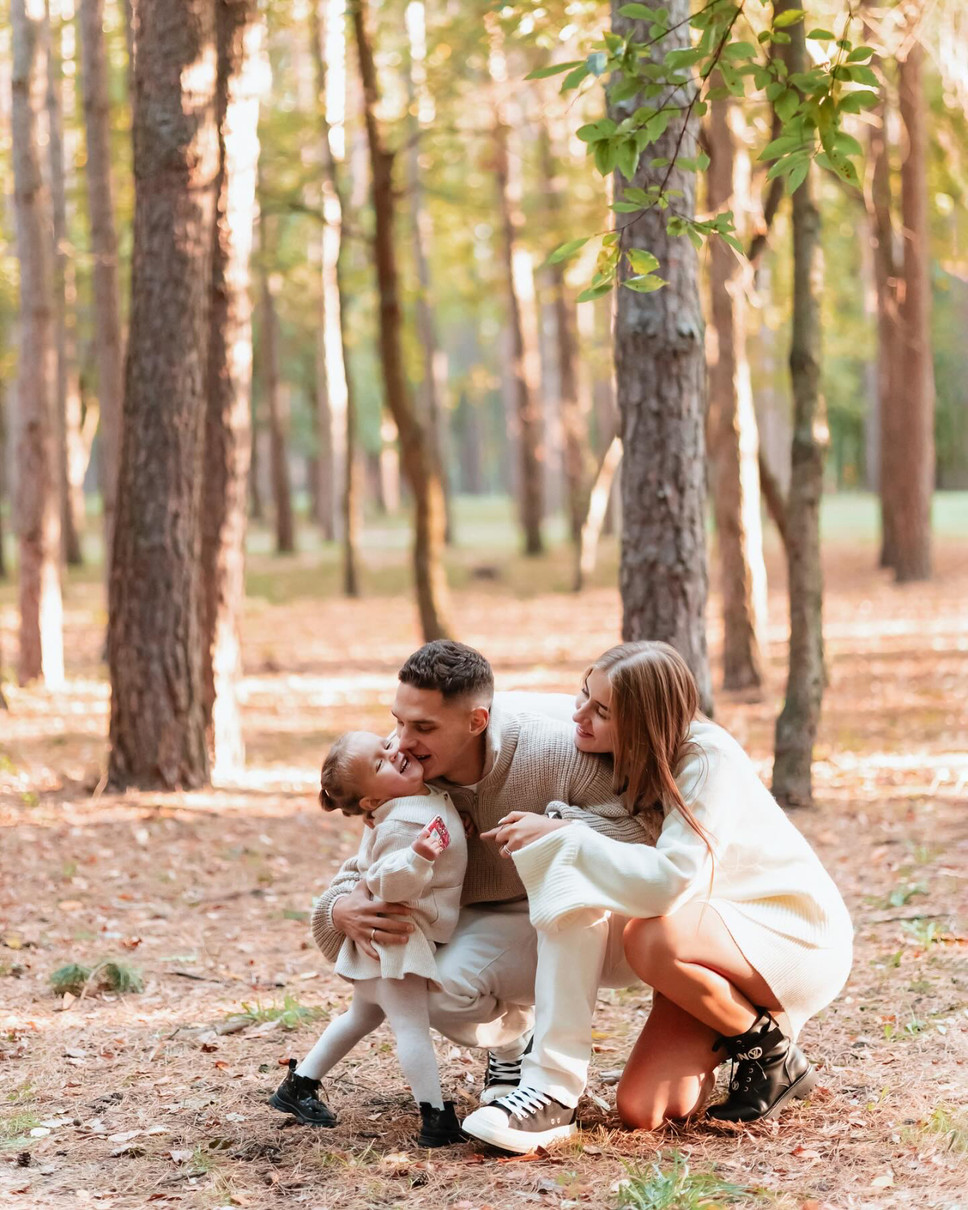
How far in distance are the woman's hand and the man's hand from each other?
34 cm

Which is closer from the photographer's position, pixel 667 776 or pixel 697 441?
pixel 667 776

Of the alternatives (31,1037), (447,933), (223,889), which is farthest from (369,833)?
(223,889)

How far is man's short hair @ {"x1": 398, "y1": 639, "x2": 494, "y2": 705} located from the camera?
3.60 m

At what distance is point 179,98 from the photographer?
7.64m

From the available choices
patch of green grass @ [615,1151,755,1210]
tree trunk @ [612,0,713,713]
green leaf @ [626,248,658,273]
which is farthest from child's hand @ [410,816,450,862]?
tree trunk @ [612,0,713,713]

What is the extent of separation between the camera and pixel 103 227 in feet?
40.7

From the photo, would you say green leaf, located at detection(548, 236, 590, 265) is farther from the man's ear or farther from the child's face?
the child's face

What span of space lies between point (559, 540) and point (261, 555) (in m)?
5.99

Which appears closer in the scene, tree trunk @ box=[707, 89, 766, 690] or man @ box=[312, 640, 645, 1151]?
man @ box=[312, 640, 645, 1151]

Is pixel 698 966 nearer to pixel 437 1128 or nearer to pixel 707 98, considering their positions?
pixel 437 1128

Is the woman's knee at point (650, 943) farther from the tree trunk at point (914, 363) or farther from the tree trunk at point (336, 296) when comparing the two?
the tree trunk at point (914, 363)

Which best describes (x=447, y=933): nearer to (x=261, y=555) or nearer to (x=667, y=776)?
(x=667, y=776)

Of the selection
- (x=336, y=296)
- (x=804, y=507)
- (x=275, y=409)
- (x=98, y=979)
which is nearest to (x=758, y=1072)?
(x=98, y=979)

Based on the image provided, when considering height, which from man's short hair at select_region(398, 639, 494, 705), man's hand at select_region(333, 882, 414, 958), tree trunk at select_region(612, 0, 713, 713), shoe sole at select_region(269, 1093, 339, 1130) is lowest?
shoe sole at select_region(269, 1093, 339, 1130)
